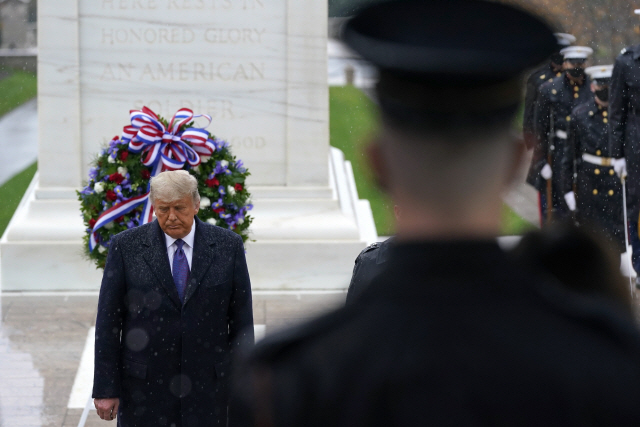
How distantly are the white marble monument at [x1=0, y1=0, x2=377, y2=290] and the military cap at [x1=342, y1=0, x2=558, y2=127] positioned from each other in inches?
273

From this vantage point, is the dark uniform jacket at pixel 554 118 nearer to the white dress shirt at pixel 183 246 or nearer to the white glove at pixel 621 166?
the white glove at pixel 621 166

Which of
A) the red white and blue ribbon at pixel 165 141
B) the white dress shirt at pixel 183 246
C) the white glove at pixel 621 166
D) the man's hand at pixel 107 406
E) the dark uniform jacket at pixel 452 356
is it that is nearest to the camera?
the dark uniform jacket at pixel 452 356

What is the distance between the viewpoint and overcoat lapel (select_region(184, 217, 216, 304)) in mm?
3865

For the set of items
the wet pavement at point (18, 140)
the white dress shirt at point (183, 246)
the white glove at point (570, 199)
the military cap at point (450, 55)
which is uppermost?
the military cap at point (450, 55)

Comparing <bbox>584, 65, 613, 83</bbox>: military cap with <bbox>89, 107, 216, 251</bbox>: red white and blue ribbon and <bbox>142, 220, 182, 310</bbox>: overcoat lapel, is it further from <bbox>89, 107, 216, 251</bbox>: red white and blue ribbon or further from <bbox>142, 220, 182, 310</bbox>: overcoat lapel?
<bbox>142, 220, 182, 310</bbox>: overcoat lapel

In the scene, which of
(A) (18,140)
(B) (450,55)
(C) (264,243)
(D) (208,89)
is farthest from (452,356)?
(A) (18,140)

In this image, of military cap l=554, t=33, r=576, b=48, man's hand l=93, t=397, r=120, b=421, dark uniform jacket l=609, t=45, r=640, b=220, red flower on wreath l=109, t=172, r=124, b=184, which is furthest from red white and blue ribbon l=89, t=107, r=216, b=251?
dark uniform jacket l=609, t=45, r=640, b=220

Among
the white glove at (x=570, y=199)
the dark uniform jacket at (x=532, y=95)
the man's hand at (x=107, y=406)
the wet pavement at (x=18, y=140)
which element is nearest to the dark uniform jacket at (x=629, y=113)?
the white glove at (x=570, y=199)

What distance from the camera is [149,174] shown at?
5559 millimetres

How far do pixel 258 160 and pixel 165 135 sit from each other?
3.20 meters

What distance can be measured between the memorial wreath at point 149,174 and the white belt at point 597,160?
183 inches

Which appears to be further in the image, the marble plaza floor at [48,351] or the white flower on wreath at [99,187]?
the white flower on wreath at [99,187]

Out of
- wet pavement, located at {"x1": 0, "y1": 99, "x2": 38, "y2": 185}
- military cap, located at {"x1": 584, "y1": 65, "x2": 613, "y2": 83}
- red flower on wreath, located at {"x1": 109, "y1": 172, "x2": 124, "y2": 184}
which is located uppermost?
military cap, located at {"x1": 584, "y1": 65, "x2": 613, "y2": 83}

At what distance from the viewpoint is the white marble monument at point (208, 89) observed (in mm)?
8188
